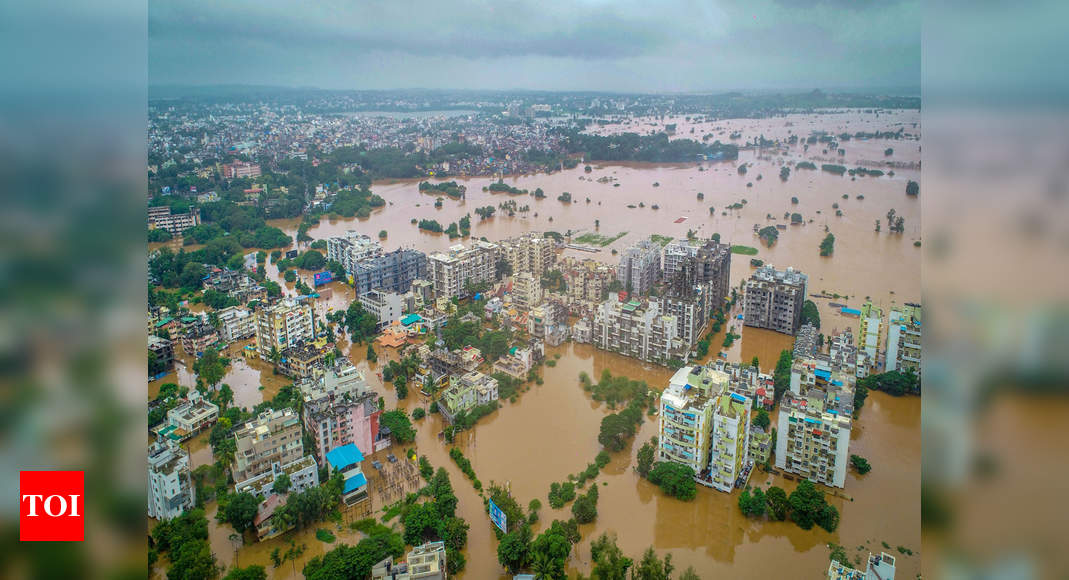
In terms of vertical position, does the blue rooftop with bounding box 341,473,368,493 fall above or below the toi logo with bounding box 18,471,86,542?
below

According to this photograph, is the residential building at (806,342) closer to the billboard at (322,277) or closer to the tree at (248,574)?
the tree at (248,574)

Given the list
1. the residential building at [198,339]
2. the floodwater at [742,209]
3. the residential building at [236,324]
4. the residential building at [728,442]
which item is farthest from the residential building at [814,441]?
the residential building at [198,339]

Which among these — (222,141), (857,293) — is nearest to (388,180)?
(222,141)

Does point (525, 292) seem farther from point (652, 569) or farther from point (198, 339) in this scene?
point (652, 569)

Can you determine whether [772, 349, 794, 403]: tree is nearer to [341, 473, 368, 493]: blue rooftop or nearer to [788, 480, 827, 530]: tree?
[788, 480, 827, 530]: tree

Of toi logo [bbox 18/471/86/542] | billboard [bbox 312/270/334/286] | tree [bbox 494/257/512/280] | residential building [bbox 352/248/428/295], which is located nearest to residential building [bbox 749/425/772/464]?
toi logo [bbox 18/471/86/542]

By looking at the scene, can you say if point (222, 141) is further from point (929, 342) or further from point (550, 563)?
point (929, 342)

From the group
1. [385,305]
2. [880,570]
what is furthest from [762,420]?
[385,305]
